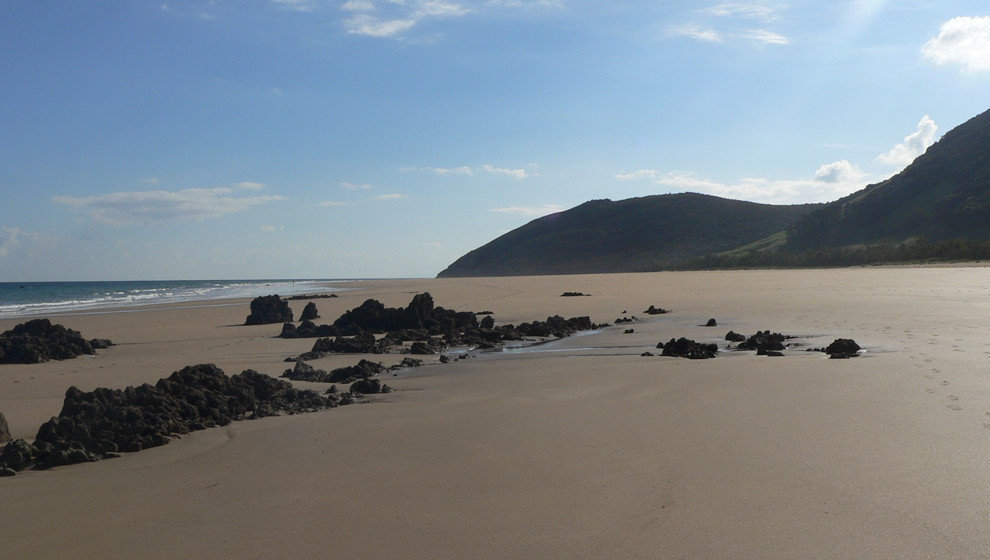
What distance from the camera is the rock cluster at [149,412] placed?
16.1 feet

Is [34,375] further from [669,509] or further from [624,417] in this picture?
[669,509]

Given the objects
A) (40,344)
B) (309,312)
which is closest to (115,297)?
(309,312)

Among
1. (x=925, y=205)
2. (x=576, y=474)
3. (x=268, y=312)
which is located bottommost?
(x=576, y=474)

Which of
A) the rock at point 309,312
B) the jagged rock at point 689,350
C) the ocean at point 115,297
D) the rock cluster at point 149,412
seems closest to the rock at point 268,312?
the rock at point 309,312

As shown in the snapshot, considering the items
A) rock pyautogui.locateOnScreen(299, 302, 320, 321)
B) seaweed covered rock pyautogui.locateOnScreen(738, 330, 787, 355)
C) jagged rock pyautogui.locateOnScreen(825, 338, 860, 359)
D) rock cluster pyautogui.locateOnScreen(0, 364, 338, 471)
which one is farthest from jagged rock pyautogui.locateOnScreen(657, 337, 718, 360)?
rock pyautogui.locateOnScreen(299, 302, 320, 321)

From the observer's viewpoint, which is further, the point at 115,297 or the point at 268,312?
the point at 115,297

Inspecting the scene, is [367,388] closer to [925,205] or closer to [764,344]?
[764,344]

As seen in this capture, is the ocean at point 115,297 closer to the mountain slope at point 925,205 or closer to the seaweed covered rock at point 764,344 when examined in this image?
the seaweed covered rock at point 764,344

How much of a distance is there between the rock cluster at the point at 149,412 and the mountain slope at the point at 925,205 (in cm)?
5385

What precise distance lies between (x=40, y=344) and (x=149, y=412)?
313 inches

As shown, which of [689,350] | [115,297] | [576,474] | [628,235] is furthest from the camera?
[628,235]

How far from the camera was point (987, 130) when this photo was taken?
6544 cm

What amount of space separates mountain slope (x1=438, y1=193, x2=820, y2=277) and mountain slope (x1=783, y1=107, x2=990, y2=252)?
20252 millimetres

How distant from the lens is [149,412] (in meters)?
Answer: 5.59
